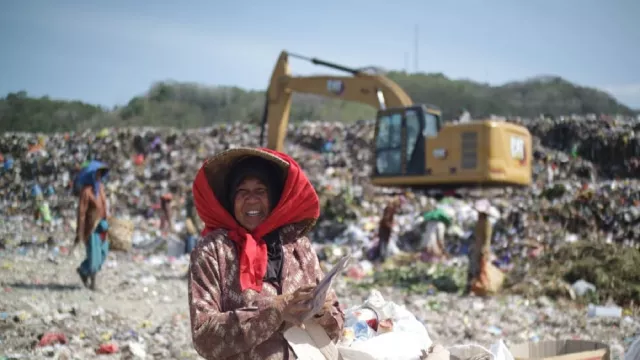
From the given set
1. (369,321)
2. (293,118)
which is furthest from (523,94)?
(369,321)

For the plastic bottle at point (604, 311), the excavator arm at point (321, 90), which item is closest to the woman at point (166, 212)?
the excavator arm at point (321, 90)

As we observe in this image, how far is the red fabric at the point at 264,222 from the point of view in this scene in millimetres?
2502

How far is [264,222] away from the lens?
2600 millimetres

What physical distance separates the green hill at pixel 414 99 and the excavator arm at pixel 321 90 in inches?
771

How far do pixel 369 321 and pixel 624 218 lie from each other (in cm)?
1184

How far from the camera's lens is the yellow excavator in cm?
1157

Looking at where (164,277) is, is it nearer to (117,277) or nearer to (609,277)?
(117,277)

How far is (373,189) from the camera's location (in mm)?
18984

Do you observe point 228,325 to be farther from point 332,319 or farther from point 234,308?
point 332,319

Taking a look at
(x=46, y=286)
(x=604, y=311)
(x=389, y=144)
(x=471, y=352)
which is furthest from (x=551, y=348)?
(x=389, y=144)

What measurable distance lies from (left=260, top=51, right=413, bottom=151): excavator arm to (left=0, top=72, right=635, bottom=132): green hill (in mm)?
19587

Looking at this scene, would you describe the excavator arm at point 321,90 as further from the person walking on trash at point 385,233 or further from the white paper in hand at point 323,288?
the white paper in hand at point 323,288

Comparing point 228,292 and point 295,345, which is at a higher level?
point 228,292

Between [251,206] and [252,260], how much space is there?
8.8 inches
